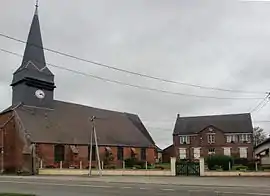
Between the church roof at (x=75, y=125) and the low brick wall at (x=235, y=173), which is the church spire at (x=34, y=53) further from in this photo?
the low brick wall at (x=235, y=173)

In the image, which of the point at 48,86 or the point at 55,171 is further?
the point at 48,86

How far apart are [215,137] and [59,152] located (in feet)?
106

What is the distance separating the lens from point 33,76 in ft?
166

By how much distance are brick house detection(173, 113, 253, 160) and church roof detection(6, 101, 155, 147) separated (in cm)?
1008

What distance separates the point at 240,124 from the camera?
7062cm

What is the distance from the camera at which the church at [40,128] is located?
47.2 m

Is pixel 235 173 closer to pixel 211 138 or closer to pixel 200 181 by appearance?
pixel 200 181

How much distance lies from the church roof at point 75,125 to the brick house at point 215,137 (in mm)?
10076

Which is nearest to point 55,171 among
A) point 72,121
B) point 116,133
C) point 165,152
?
point 72,121

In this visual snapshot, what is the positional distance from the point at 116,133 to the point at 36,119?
14846 mm

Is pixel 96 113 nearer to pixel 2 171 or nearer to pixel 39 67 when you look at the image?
pixel 39 67

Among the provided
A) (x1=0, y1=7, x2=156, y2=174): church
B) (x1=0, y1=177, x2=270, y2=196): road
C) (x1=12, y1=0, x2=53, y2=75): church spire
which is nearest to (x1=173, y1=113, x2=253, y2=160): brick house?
(x1=0, y1=7, x2=156, y2=174): church

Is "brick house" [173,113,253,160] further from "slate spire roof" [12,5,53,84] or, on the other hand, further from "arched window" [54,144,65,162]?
"slate spire roof" [12,5,53,84]

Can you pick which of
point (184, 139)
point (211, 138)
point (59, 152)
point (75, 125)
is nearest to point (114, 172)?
point (59, 152)
